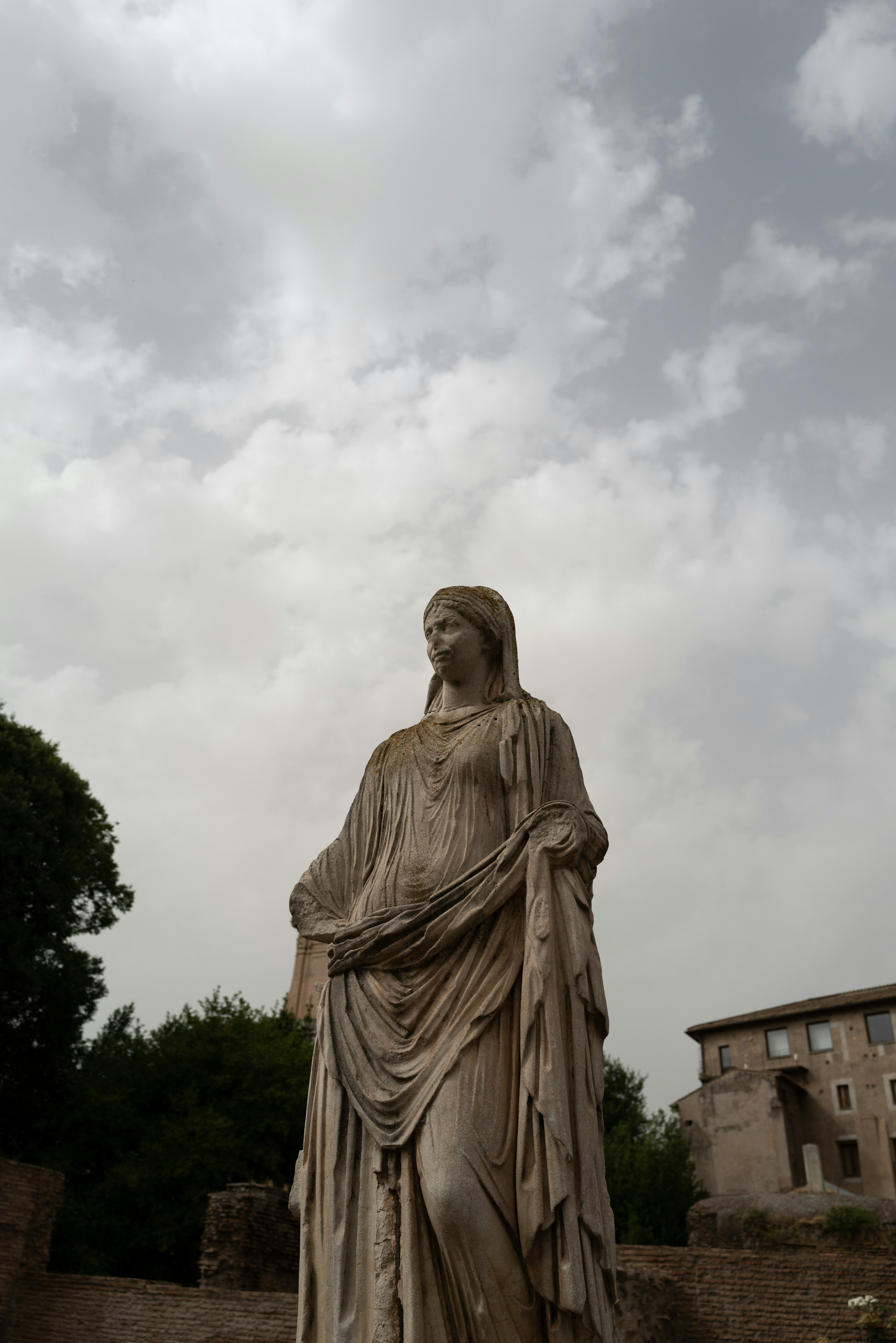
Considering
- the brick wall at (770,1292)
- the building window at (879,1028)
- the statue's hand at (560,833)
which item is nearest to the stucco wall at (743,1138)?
the building window at (879,1028)

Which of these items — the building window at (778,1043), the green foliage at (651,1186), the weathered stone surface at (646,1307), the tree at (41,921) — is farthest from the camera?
the building window at (778,1043)

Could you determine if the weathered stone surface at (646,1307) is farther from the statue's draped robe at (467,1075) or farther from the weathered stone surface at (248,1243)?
the statue's draped robe at (467,1075)

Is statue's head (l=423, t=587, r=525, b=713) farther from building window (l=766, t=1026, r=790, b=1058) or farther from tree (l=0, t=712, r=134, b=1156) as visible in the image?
building window (l=766, t=1026, r=790, b=1058)

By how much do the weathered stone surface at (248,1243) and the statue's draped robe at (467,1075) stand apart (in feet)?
62.4

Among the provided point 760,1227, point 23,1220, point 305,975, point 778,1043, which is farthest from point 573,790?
point 305,975

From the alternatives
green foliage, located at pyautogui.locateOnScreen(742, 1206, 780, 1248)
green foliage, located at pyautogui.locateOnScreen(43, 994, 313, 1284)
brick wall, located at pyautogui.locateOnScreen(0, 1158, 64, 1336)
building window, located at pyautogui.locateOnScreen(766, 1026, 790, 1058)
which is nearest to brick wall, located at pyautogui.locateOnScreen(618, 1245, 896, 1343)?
green foliage, located at pyautogui.locateOnScreen(742, 1206, 780, 1248)

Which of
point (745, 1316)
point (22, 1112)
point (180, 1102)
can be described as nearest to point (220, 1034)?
A: point (180, 1102)

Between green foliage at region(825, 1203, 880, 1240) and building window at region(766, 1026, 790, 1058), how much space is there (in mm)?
18823

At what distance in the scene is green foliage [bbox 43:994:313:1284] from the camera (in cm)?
2606

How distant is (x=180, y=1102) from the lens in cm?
2864

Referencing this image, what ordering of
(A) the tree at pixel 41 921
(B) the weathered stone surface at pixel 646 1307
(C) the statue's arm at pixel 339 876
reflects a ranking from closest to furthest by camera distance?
(C) the statue's arm at pixel 339 876 < (B) the weathered stone surface at pixel 646 1307 < (A) the tree at pixel 41 921

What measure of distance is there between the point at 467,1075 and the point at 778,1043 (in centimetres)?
4339

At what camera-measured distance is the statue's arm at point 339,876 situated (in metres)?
4.35

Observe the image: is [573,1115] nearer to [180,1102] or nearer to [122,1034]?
[180,1102]
